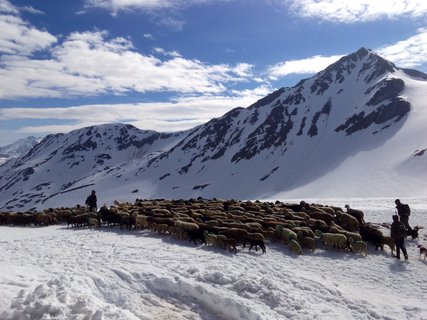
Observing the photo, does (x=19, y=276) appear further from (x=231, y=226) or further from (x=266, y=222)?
(x=266, y=222)

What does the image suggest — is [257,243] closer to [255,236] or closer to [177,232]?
[255,236]

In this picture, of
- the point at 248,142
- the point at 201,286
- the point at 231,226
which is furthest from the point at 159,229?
the point at 248,142

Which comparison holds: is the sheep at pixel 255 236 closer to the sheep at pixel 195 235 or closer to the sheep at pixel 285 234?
the sheep at pixel 285 234

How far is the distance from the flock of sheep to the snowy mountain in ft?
181

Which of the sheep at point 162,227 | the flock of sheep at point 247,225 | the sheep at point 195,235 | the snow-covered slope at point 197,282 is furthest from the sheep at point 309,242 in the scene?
the sheep at point 162,227

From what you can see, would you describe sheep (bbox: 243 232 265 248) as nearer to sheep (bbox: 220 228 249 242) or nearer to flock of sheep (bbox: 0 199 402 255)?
flock of sheep (bbox: 0 199 402 255)

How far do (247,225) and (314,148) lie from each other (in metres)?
114

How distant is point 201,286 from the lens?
14594mm

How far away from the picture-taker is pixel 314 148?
13350 cm

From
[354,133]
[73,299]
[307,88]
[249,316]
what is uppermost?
[307,88]

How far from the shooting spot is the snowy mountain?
9448 cm

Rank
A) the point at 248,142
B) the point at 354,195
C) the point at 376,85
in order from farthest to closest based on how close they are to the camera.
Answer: the point at 248,142, the point at 376,85, the point at 354,195

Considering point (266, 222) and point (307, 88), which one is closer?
point (266, 222)

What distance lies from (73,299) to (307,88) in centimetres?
17776
